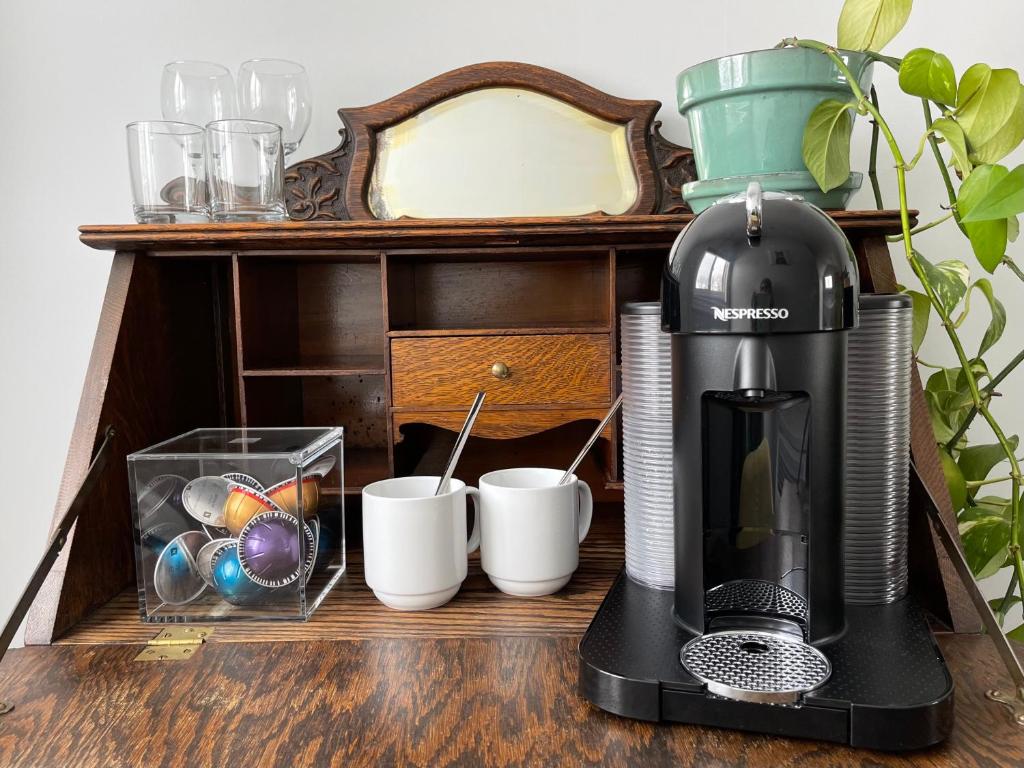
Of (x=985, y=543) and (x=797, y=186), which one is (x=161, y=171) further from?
(x=985, y=543)

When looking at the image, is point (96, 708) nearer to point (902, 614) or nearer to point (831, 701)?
point (831, 701)

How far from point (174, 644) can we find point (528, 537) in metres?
0.36

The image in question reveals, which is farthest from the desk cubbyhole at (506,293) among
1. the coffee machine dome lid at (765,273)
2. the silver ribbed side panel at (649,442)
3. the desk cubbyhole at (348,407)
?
the coffee machine dome lid at (765,273)

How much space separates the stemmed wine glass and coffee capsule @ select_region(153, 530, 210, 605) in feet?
1.85

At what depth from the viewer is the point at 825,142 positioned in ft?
2.92

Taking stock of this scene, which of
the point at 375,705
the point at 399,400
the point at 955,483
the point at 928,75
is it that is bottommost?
the point at 375,705

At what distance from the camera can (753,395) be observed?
24.9 inches

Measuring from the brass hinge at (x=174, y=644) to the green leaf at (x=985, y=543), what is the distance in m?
0.86

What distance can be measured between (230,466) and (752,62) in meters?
0.73

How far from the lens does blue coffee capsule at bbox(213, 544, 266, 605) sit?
2.74 feet

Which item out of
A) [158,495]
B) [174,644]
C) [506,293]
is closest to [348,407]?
[506,293]

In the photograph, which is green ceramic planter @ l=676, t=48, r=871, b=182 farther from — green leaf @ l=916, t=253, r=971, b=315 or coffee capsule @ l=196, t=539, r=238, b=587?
coffee capsule @ l=196, t=539, r=238, b=587

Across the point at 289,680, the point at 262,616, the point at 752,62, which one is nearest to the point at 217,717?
the point at 289,680

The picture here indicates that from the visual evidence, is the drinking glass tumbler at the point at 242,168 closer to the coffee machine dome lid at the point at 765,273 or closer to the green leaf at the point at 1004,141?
the coffee machine dome lid at the point at 765,273
